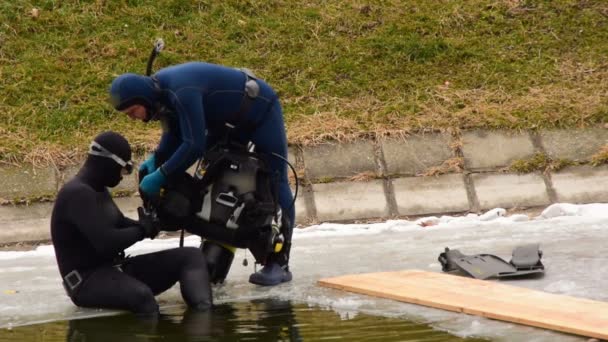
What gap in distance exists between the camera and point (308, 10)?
40.3ft

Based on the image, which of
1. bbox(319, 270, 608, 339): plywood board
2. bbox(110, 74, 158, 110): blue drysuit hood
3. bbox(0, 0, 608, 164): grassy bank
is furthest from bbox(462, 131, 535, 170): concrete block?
bbox(110, 74, 158, 110): blue drysuit hood

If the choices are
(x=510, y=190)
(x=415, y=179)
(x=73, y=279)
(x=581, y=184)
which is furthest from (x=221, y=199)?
(x=581, y=184)

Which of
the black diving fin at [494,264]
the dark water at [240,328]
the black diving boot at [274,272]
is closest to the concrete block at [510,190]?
the black diving fin at [494,264]

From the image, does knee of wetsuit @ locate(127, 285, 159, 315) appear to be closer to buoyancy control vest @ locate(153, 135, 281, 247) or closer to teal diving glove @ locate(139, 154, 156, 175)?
buoyancy control vest @ locate(153, 135, 281, 247)

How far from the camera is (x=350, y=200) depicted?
9.44 m

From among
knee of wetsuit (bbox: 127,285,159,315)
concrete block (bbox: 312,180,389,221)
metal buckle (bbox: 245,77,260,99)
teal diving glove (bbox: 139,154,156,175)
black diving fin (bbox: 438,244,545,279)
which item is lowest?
black diving fin (bbox: 438,244,545,279)

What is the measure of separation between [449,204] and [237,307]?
10.7 ft

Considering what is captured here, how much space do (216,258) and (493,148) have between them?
379cm

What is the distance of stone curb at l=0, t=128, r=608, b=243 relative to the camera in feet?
30.4

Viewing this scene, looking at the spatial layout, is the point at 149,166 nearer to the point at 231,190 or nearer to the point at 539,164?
the point at 231,190

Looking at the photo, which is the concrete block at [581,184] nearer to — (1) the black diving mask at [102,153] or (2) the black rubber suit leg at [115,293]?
(2) the black rubber suit leg at [115,293]

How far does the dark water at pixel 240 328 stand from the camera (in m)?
5.66

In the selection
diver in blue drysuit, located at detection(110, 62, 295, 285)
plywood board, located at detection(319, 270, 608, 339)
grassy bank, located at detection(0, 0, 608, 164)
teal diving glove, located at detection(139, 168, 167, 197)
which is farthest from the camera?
grassy bank, located at detection(0, 0, 608, 164)

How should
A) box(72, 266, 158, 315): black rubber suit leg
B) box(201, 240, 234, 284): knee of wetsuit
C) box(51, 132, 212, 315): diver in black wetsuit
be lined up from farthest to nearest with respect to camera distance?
1. box(201, 240, 234, 284): knee of wetsuit
2. box(72, 266, 158, 315): black rubber suit leg
3. box(51, 132, 212, 315): diver in black wetsuit
